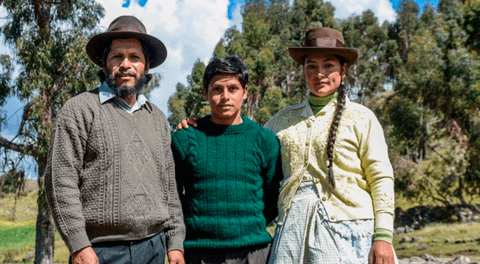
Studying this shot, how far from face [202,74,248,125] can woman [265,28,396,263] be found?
362 millimetres

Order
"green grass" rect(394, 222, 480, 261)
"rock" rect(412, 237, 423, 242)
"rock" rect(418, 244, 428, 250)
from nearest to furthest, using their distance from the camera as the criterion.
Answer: "green grass" rect(394, 222, 480, 261)
"rock" rect(418, 244, 428, 250)
"rock" rect(412, 237, 423, 242)

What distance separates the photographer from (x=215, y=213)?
266 cm

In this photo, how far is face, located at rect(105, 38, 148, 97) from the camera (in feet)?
8.45

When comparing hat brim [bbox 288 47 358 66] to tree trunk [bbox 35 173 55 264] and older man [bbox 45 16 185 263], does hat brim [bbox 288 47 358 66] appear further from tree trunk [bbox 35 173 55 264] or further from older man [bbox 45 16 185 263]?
tree trunk [bbox 35 173 55 264]

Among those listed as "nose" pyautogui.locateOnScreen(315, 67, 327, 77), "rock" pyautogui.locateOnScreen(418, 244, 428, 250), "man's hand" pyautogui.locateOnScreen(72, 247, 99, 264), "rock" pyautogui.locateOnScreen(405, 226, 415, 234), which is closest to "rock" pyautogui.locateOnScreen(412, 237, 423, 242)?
"rock" pyautogui.locateOnScreen(418, 244, 428, 250)

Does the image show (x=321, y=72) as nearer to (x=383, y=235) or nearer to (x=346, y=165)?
(x=346, y=165)

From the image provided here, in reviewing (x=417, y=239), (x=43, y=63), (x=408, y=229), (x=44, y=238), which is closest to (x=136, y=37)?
(x=43, y=63)

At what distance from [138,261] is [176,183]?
475 millimetres

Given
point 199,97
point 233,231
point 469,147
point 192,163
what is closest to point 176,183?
point 192,163

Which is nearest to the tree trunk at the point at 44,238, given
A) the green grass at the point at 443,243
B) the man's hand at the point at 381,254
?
the green grass at the point at 443,243

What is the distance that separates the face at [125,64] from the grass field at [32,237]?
35.8 feet

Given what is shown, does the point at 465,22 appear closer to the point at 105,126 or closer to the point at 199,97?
the point at 199,97

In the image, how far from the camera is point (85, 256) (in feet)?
7.39

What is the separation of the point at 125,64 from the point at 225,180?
77 centimetres
